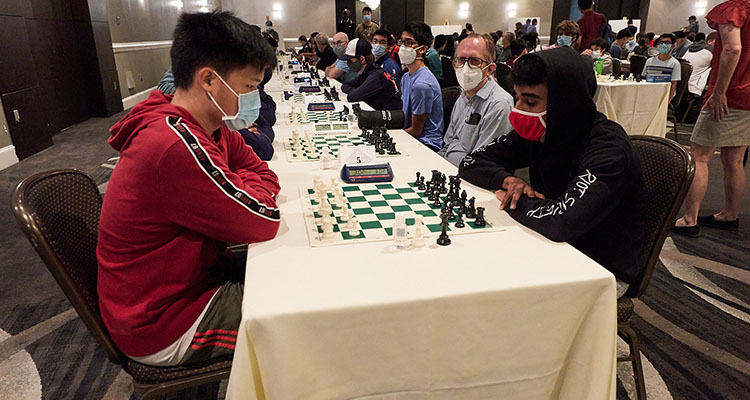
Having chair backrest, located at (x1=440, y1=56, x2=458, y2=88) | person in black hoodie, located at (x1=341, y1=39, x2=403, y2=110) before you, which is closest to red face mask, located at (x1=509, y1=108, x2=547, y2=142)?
person in black hoodie, located at (x1=341, y1=39, x2=403, y2=110)

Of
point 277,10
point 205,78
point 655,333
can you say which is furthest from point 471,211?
point 277,10

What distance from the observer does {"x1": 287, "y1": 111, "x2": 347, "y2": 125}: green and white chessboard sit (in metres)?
3.30

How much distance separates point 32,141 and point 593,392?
243 inches

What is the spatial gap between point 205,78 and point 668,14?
20.0 meters

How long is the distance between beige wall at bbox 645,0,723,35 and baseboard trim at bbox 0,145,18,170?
18876 mm

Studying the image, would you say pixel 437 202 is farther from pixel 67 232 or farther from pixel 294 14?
pixel 294 14

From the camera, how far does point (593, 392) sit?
124cm

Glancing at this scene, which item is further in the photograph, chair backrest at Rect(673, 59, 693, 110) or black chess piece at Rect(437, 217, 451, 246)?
chair backrest at Rect(673, 59, 693, 110)

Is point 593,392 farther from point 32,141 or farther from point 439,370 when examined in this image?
A: point 32,141

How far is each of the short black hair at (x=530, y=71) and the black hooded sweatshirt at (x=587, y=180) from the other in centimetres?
2

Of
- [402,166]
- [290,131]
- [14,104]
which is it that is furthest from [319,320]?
[14,104]

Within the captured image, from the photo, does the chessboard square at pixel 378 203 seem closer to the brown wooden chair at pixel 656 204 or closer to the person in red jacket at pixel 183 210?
the person in red jacket at pixel 183 210

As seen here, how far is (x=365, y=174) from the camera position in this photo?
6.54 ft

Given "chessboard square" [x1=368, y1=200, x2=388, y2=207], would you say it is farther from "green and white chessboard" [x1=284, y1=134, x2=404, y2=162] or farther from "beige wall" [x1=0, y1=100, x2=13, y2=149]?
"beige wall" [x1=0, y1=100, x2=13, y2=149]
